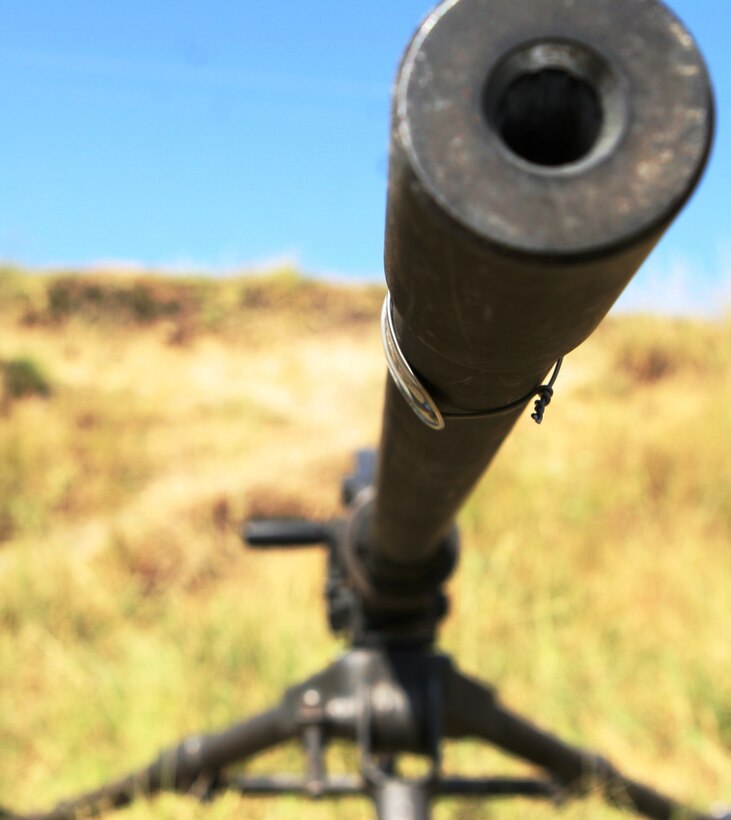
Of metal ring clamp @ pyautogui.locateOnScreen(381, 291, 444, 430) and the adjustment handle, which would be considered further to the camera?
the adjustment handle

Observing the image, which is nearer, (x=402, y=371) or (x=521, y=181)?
(x=521, y=181)

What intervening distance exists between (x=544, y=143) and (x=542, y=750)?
140cm

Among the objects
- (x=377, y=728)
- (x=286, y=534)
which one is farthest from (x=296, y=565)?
(x=377, y=728)

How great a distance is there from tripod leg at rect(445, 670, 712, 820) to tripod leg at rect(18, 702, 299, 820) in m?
0.28

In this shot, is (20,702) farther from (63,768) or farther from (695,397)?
(695,397)

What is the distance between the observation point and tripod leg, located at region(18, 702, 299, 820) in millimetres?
1510

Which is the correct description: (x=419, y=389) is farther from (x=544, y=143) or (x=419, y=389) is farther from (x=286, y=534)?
(x=286, y=534)

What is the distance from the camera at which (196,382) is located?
6.71 meters

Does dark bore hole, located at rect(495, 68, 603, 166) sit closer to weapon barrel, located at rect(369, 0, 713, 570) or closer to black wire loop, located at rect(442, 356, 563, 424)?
weapon barrel, located at rect(369, 0, 713, 570)

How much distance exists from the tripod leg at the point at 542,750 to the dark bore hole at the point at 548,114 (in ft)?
3.91

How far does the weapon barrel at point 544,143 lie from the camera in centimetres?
35

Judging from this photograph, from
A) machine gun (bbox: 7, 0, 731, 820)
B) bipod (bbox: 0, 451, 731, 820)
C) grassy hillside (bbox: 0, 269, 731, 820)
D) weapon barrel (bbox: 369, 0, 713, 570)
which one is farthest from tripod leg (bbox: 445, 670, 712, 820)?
weapon barrel (bbox: 369, 0, 713, 570)

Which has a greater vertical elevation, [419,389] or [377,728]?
[419,389]

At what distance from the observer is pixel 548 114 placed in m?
0.38
